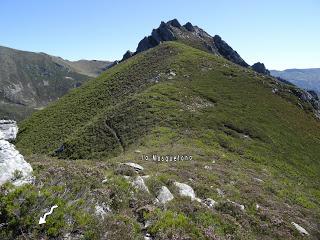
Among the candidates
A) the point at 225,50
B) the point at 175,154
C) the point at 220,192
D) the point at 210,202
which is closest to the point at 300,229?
the point at 220,192

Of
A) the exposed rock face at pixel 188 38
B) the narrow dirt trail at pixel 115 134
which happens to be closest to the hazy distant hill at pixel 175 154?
the narrow dirt trail at pixel 115 134

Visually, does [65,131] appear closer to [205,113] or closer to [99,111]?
[99,111]

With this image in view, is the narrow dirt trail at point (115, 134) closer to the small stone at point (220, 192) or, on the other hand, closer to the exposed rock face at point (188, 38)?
the small stone at point (220, 192)

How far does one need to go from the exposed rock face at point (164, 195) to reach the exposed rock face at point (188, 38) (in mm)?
126581

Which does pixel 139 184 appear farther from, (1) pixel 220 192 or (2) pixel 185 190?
(1) pixel 220 192

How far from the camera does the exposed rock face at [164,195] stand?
647 inches

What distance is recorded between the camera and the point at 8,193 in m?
10.6

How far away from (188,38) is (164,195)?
448 feet

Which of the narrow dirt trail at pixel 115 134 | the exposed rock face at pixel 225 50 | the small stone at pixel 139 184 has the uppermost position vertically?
the exposed rock face at pixel 225 50

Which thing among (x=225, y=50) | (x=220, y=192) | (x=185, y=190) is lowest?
(x=220, y=192)

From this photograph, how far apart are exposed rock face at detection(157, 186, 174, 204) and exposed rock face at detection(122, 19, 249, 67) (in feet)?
415

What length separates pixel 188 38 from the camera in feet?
484

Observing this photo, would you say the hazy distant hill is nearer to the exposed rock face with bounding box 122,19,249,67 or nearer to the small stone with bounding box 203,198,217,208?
the small stone with bounding box 203,198,217,208

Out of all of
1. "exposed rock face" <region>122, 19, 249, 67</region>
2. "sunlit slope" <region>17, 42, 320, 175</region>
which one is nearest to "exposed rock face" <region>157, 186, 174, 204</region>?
"sunlit slope" <region>17, 42, 320, 175</region>
